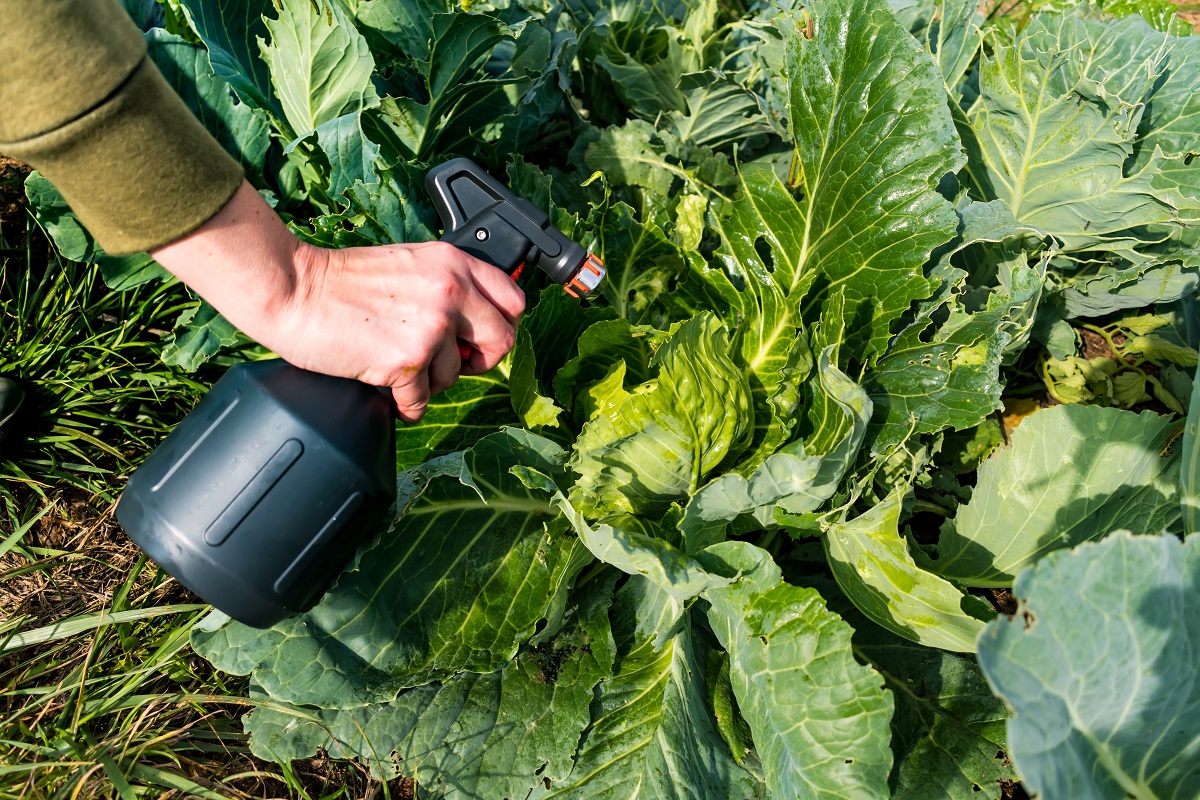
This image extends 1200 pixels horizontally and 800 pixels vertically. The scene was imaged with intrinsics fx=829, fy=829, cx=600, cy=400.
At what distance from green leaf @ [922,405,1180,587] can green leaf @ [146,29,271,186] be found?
89.6 inches

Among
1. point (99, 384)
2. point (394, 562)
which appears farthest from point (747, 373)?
point (99, 384)

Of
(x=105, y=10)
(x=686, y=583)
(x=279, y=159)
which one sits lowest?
(x=686, y=583)

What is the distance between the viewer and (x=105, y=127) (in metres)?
1.28

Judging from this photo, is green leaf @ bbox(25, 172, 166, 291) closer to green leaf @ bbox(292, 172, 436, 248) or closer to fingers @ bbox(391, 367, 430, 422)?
green leaf @ bbox(292, 172, 436, 248)

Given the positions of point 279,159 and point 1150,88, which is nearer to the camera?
point 1150,88

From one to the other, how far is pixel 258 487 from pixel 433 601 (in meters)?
0.70

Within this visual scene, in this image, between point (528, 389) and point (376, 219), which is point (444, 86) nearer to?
point (376, 219)

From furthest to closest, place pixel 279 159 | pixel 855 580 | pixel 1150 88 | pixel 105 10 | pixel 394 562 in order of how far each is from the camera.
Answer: pixel 279 159
pixel 1150 88
pixel 394 562
pixel 855 580
pixel 105 10

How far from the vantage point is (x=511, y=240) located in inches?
72.4

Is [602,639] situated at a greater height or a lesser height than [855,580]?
lesser

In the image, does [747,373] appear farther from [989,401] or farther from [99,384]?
[99,384]

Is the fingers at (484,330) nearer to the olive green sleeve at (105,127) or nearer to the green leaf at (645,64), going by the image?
the olive green sleeve at (105,127)

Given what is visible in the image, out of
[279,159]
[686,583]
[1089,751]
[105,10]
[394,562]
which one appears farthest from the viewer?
[279,159]

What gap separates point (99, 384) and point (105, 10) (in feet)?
6.28
